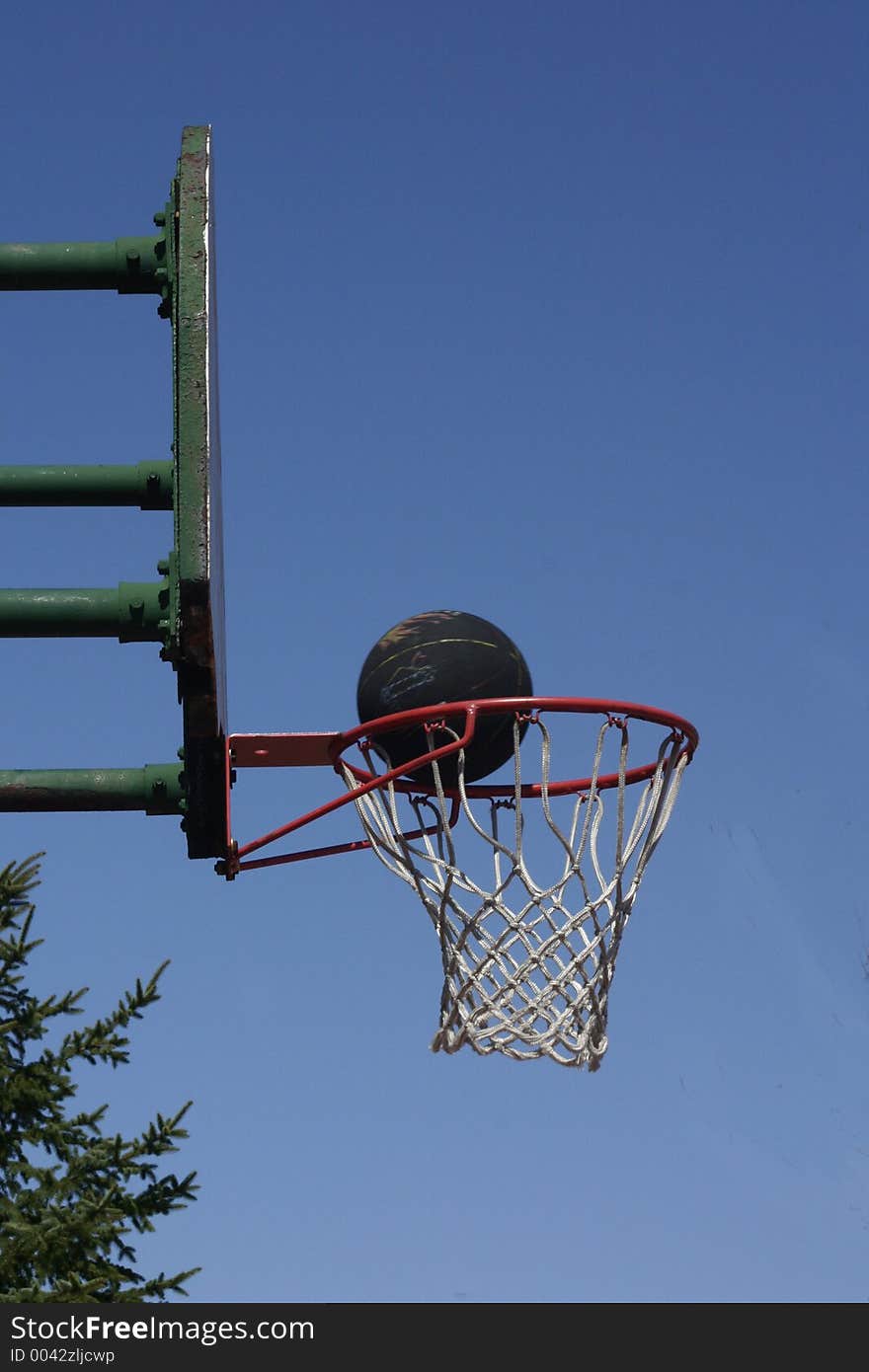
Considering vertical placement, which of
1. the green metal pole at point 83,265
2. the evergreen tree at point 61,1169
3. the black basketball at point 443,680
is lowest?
the evergreen tree at point 61,1169

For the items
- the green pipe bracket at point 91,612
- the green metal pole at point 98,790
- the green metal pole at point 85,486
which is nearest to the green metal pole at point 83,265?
the green metal pole at point 85,486

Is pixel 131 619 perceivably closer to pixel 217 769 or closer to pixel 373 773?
pixel 217 769

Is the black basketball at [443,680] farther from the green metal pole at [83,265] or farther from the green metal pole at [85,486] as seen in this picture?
the green metal pole at [83,265]

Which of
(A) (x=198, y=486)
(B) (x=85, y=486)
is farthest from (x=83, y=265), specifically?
(A) (x=198, y=486)

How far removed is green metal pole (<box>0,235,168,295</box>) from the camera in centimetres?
736

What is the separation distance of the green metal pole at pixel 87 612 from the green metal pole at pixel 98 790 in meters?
0.60

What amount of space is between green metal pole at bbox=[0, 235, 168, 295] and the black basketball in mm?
2115

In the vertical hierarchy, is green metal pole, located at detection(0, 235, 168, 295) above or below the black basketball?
above

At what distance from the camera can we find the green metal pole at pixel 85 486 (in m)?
7.22

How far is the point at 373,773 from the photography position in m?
8.70

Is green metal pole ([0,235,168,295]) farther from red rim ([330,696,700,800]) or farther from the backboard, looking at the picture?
red rim ([330,696,700,800])

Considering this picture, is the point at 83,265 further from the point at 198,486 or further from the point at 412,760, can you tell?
the point at 412,760

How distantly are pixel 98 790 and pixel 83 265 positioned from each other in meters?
2.17

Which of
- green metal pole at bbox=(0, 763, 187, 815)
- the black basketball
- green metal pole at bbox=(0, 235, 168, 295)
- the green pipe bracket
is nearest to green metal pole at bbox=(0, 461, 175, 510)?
the green pipe bracket
